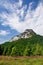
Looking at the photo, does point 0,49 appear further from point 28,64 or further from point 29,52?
point 28,64

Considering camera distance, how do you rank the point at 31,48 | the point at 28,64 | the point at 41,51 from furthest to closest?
the point at 31,48, the point at 41,51, the point at 28,64

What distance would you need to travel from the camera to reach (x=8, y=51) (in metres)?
89.8

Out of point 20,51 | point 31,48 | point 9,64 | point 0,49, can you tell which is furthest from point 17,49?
point 9,64

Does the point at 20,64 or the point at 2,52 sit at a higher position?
the point at 2,52

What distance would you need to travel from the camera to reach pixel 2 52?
92938 mm

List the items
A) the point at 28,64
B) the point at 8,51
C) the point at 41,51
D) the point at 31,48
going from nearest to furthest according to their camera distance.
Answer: the point at 28,64
the point at 41,51
the point at 31,48
the point at 8,51

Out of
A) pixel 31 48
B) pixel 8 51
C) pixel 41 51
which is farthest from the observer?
pixel 8 51

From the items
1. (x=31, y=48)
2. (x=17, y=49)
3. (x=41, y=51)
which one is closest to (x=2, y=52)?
(x=17, y=49)

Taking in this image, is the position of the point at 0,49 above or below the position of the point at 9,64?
above

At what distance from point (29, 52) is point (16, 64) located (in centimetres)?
4124

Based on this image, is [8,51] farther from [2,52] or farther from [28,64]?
[28,64]

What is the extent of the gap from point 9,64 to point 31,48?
1747 inches

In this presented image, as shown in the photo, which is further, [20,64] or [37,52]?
[37,52]

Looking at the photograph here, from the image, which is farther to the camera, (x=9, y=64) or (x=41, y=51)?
(x=41, y=51)
